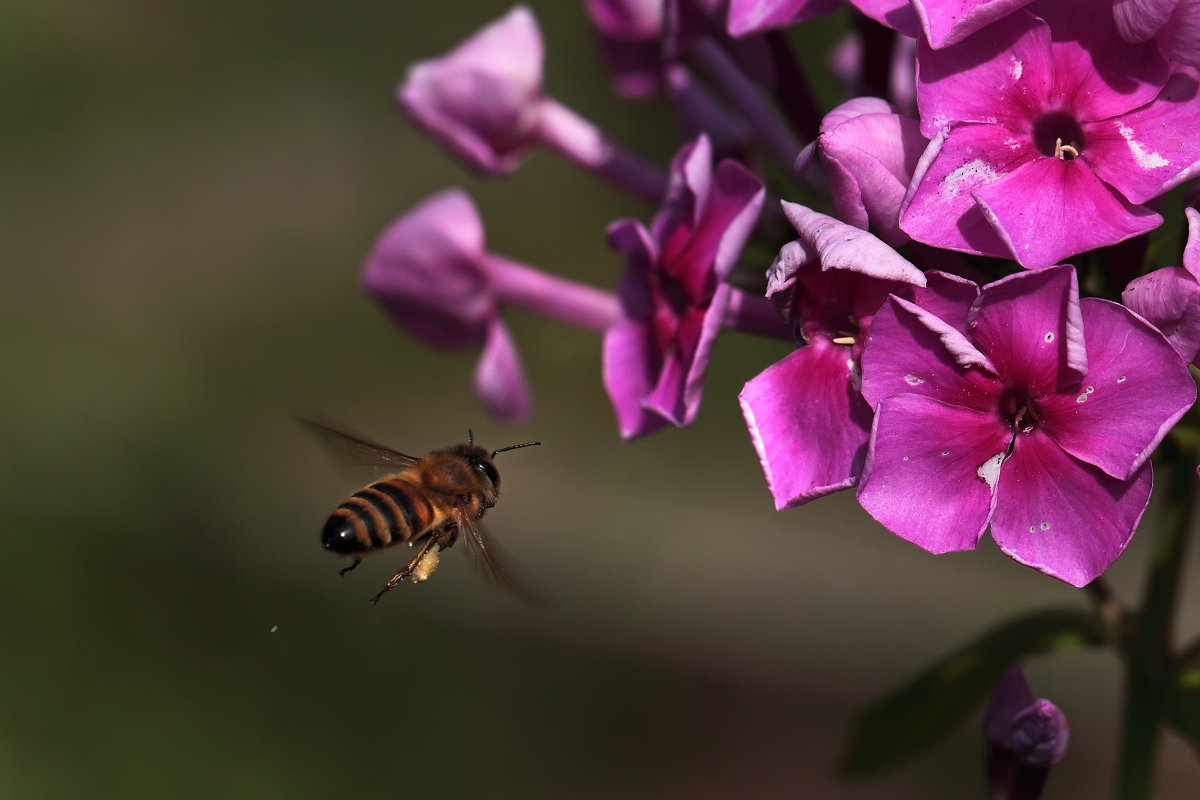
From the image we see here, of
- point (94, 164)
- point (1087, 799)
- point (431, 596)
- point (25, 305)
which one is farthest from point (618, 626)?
point (94, 164)

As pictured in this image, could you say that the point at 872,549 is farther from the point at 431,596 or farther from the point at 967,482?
the point at 967,482

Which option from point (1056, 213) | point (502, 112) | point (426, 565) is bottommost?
point (426, 565)

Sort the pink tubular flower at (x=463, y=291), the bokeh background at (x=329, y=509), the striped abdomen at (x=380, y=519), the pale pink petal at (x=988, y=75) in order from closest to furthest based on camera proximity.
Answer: the pale pink petal at (x=988, y=75) < the striped abdomen at (x=380, y=519) < the pink tubular flower at (x=463, y=291) < the bokeh background at (x=329, y=509)

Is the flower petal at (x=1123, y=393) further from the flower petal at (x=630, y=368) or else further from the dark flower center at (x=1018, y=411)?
the flower petal at (x=630, y=368)

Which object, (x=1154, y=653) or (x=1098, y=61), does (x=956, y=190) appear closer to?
(x=1098, y=61)

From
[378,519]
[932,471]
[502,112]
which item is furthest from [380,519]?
[932,471]

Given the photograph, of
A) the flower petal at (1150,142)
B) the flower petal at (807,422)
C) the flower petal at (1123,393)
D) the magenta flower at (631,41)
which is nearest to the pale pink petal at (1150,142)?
the flower petal at (1150,142)

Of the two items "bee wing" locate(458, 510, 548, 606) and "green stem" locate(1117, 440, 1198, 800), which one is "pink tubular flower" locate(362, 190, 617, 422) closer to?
"bee wing" locate(458, 510, 548, 606)
